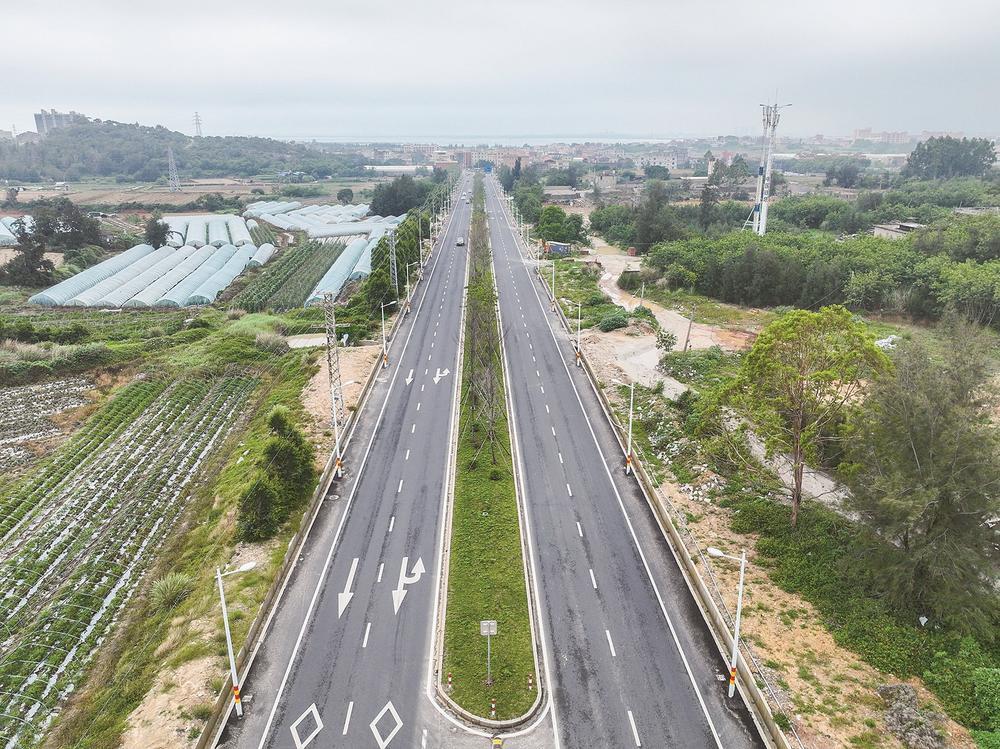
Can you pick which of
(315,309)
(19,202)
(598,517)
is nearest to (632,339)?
(598,517)

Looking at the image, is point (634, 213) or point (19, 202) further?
point (19, 202)

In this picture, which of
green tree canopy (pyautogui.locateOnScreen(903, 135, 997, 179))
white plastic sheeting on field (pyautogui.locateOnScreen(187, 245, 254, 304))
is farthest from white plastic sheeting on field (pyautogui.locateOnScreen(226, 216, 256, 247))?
green tree canopy (pyautogui.locateOnScreen(903, 135, 997, 179))

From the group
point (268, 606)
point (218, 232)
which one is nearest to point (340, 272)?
point (218, 232)

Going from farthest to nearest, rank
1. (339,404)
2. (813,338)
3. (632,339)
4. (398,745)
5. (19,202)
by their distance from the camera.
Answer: (19,202)
(632,339)
(339,404)
(813,338)
(398,745)

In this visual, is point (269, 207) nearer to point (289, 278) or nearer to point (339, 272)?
point (289, 278)

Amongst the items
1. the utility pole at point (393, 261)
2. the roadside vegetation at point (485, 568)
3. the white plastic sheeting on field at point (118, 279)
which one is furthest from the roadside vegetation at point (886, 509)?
the white plastic sheeting on field at point (118, 279)

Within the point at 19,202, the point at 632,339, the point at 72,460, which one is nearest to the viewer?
the point at 72,460

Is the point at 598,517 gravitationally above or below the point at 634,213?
below

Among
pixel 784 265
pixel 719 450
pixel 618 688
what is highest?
pixel 784 265

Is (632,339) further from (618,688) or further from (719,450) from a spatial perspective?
(618,688)
